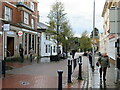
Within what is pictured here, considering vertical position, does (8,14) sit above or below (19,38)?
above

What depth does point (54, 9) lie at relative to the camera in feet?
102

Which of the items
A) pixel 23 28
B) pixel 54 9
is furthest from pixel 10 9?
pixel 54 9

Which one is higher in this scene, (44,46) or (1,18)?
(1,18)

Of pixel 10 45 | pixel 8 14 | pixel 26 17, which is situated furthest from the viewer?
pixel 26 17

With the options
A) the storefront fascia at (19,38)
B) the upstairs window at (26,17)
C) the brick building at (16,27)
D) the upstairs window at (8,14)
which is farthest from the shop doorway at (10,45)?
the upstairs window at (26,17)

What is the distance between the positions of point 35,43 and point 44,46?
21.2 ft

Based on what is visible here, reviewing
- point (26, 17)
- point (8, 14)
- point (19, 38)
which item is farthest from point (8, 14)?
point (26, 17)

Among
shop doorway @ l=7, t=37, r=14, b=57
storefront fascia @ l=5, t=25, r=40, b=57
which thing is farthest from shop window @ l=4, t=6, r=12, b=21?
shop doorway @ l=7, t=37, r=14, b=57

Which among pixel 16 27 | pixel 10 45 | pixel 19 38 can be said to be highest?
pixel 16 27

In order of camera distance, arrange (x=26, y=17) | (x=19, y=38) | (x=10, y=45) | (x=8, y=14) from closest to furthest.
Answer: (x=8, y=14) < (x=10, y=45) < (x=19, y=38) < (x=26, y=17)

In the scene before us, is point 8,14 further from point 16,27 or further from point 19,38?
point 19,38

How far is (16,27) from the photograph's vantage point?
2836cm

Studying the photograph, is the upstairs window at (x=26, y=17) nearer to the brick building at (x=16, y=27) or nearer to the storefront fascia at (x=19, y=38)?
the brick building at (x=16, y=27)

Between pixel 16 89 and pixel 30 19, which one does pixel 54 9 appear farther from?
pixel 16 89
